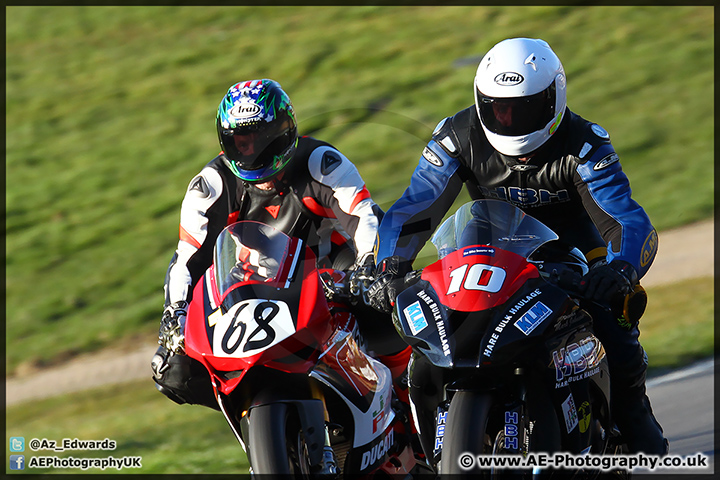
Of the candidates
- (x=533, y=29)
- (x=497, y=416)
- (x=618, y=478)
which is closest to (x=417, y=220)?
(x=497, y=416)

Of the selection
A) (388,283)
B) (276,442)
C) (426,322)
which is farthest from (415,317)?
(276,442)

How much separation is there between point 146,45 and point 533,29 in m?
13.8

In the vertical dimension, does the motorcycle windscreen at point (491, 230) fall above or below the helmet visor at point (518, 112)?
below

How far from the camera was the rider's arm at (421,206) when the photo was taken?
4.09 meters

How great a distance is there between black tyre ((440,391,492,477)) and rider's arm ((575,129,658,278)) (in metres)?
0.99

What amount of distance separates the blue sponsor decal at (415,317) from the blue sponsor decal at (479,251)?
276mm

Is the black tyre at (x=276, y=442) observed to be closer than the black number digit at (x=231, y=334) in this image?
Yes

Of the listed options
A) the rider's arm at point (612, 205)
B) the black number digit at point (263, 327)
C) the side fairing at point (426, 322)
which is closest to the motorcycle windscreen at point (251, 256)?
the black number digit at point (263, 327)

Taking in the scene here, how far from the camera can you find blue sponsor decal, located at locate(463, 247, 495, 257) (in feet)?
11.4

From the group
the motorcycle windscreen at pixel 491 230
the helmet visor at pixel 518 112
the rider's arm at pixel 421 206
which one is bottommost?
the motorcycle windscreen at pixel 491 230

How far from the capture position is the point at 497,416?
3359 millimetres

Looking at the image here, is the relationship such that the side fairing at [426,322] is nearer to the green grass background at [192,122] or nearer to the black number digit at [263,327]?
the black number digit at [263,327]

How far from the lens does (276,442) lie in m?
3.37

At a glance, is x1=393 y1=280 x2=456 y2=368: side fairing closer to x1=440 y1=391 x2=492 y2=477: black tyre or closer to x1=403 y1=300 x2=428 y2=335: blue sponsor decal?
x1=403 y1=300 x2=428 y2=335: blue sponsor decal
